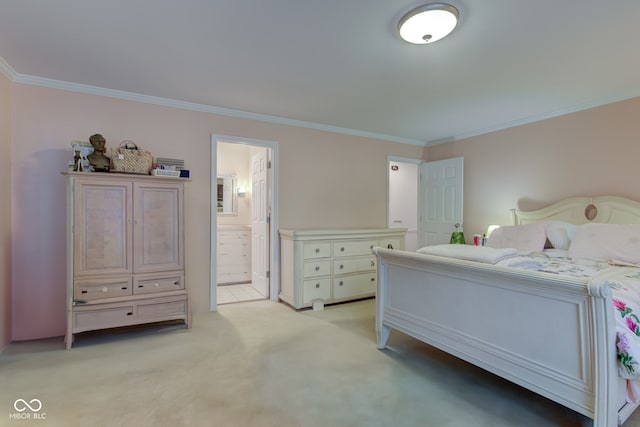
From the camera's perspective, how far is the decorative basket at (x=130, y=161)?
2.83 meters

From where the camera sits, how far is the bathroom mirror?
5.19m

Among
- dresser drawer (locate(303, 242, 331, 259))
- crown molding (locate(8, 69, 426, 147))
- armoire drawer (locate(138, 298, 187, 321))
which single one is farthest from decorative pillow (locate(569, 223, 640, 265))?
armoire drawer (locate(138, 298, 187, 321))

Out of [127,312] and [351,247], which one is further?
[351,247]

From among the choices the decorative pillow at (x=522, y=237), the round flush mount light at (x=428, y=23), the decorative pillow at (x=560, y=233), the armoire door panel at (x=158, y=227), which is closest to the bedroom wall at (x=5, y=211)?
the armoire door panel at (x=158, y=227)

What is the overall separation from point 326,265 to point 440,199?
7.73 ft

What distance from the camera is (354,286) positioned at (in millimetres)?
3994

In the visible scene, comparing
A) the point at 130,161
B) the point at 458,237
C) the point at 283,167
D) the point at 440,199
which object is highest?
the point at 283,167

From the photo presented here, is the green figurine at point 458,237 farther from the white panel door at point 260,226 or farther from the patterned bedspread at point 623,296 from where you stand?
the white panel door at point 260,226

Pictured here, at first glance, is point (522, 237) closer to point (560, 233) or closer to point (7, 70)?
point (560, 233)

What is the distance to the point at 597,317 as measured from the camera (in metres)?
1.38

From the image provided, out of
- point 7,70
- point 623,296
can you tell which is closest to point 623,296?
point 623,296

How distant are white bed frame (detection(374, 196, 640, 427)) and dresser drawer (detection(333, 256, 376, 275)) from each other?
1.27 meters

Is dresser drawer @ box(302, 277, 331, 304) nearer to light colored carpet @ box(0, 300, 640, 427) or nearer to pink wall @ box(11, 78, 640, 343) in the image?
light colored carpet @ box(0, 300, 640, 427)

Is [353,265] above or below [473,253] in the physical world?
below
